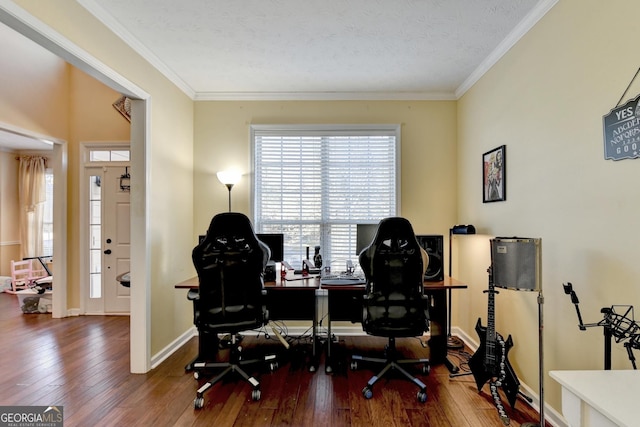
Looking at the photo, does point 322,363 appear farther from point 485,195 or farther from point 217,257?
point 485,195

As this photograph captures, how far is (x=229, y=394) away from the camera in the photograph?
234 cm

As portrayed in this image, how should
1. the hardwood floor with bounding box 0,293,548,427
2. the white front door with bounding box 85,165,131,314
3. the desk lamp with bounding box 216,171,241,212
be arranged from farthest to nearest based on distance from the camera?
1. the white front door with bounding box 85,165,131,314
2. the desk lamp with bounding box 216,171,241,212
3. the hardwood floor with bounding box 0,293,548,427

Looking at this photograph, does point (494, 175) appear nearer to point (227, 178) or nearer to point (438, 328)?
point (438, 328)

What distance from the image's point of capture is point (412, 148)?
11.8 feet

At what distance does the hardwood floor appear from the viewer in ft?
6.73

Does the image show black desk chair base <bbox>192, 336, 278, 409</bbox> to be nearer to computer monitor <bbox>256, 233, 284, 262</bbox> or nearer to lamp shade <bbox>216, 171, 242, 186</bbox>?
computer monitor <bbox>256, 233, 284, 262</bbox>

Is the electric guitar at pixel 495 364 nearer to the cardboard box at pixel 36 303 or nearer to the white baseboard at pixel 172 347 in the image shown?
the white baseboard at pixel 172 347

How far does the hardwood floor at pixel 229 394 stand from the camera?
205cm

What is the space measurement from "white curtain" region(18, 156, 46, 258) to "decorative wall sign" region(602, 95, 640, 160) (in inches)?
337

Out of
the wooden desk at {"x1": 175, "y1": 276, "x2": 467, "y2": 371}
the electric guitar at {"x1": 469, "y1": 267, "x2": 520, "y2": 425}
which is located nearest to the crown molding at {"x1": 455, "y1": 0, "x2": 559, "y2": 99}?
the electric guitar at {"x1": 469, "y1": 267, "x2": 520, "y2": 425}

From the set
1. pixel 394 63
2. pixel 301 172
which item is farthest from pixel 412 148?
pixel 301 172

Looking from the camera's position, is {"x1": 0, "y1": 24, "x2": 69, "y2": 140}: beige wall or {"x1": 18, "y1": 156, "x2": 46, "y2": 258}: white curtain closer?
{"x1": 0, "y1": 24, "x2": 69, "y2": 140}: beige wall

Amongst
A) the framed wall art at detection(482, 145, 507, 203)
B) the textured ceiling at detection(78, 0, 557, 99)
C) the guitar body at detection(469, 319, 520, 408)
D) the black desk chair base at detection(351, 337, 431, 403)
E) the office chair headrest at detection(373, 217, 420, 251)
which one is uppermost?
the textured ceiling at detection(78, 0, 557, 99)

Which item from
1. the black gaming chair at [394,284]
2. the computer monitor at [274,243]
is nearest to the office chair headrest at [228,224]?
the computer monitor at [274,243]
